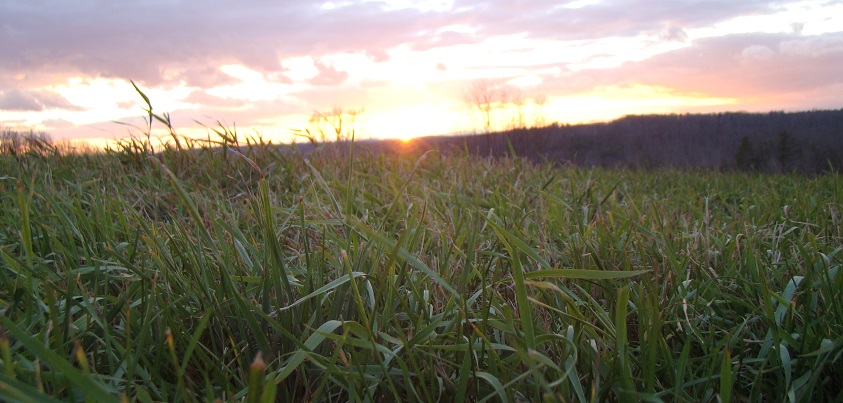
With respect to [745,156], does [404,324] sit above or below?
above

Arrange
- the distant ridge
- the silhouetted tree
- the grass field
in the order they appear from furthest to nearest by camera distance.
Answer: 1. the distant ridge
2. the silhouetted tree
3. the grass field

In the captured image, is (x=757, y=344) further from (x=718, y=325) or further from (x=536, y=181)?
(x=536, y=181)

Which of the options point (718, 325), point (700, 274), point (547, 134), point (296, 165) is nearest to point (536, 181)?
point (296, 165)

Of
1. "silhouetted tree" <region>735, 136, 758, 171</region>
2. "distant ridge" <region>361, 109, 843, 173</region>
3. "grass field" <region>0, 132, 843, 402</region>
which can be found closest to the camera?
"grass field" <region>0, 132, 843, 402</region>

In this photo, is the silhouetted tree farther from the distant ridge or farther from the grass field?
the grass field

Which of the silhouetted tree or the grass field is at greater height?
the grass field

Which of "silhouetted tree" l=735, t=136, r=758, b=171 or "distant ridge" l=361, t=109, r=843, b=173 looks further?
"distant ridge" l=361, t=109, r=843, b=173

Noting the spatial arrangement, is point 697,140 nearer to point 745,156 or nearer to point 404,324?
point 745,156

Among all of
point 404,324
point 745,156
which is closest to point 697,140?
point 745,156

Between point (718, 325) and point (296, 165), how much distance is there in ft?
8.82

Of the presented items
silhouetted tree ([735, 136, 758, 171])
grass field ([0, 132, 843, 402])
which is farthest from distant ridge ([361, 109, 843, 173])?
grass field ([0, 132, 843, 402])

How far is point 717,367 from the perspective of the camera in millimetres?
1123

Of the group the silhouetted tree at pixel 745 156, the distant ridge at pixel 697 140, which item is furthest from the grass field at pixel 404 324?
the silhouetted tree at pixel 745 156

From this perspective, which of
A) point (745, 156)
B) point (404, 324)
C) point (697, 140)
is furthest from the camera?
point (697, 140)
